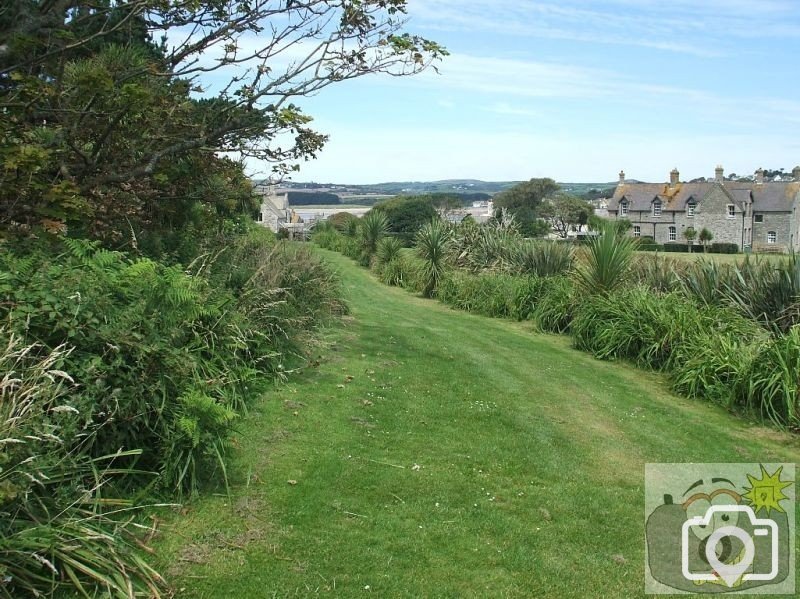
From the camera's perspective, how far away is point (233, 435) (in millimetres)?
6477

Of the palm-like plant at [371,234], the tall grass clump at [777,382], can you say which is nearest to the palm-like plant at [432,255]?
the palm-like plant at [371,234]

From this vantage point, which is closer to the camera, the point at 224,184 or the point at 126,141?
the point at 126,141

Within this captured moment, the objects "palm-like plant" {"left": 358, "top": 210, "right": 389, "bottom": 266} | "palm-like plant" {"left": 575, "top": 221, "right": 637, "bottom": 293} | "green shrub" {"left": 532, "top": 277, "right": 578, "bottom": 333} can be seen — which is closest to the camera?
"palm-like plant" {"left": 575, "top": 221, "right": 637, "bottom": 293}

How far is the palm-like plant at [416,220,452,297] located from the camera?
22.4m

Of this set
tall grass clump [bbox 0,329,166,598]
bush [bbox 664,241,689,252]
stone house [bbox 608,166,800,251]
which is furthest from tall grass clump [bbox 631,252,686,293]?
stone house [bbox 608,166,800,251]

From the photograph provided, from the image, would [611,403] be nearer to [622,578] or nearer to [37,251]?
[622,578]

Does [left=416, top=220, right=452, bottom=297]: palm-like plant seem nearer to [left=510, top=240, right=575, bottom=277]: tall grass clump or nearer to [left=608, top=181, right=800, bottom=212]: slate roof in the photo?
[left=510, top=240, right=575, bottom=277]: tall grass clump

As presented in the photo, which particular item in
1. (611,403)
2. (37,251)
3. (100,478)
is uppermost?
(37,251)

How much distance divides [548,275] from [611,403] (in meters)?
10.1

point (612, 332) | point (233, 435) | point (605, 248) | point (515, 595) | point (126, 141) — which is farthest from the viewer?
point (605, 248)

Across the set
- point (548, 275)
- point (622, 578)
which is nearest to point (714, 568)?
point (622, 578)

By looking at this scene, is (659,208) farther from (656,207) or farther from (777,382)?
(777,382)

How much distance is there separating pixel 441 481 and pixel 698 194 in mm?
86616

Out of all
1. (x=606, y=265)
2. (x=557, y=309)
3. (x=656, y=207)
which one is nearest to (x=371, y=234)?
(x=557, y=309)
